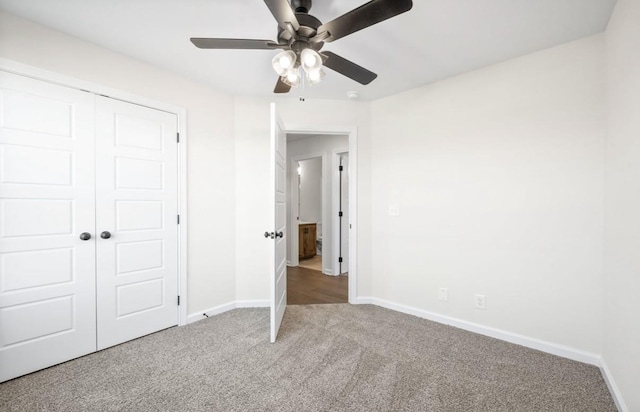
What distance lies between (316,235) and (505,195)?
426cm

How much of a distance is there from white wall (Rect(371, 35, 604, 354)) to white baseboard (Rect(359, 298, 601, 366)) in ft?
0.13

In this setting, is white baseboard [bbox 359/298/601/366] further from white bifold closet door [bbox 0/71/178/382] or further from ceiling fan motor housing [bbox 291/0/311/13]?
ceiling fan motor housing [bbox 291/0/311/13]

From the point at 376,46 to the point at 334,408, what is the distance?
98.0 inches

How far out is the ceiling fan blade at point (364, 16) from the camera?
1177 mm

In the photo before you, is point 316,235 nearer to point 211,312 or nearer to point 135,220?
point 211,312

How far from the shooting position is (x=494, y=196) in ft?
7.93

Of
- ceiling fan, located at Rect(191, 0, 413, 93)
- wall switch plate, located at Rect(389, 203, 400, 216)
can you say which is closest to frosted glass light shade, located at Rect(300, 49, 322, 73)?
ceiling fan, located at Rect(191, 0, 413, 93)

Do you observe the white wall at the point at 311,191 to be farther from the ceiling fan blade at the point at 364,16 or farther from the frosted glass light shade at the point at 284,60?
the ceiling fan blade at the point at 364,16

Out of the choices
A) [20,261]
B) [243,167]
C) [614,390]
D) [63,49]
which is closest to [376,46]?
[243,167]

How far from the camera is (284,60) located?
5.09 feet

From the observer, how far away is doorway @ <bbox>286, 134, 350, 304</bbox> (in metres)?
3.80

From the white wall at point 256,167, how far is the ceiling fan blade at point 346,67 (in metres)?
1.33

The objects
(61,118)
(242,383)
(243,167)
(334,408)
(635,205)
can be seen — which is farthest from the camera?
(243,167)

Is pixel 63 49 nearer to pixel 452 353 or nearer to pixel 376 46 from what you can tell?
pixel 376 46
